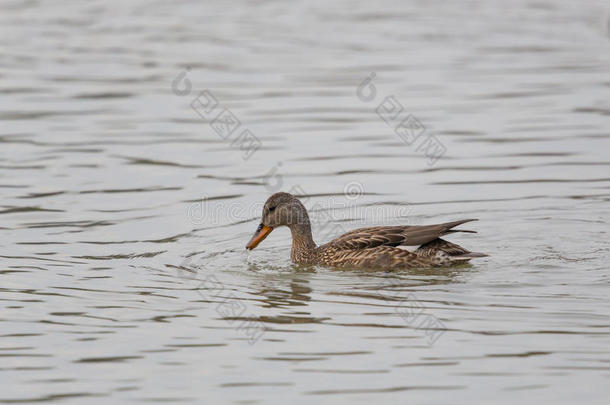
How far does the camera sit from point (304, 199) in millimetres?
14625

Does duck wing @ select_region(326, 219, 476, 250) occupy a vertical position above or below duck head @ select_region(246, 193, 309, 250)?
below

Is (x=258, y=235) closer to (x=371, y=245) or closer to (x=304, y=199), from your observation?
(x=371, y=245)

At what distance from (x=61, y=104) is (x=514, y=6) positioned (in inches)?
563

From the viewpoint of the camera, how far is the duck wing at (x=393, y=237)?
453 inches

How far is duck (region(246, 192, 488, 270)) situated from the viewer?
1156 centimetres

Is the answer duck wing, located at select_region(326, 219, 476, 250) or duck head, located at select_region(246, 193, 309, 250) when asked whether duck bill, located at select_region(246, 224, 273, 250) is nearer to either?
duck head, located at select_region(246, 193, 309, 250)

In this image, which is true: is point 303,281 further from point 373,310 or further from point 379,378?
point 379,378

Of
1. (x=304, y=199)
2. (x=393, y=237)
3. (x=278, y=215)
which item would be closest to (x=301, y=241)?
(x=278, y=215)

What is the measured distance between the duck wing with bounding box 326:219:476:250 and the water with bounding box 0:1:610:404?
381 millimetres

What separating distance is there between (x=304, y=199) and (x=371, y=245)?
9.66ft

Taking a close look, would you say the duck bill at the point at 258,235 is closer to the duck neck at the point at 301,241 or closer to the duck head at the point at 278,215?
the duck head at the point at 278,215

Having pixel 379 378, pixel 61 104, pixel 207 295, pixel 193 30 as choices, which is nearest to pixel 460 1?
pixel 193 30

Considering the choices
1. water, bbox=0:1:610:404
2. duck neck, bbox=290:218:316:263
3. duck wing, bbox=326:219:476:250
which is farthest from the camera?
duck neck, bbox=290:218:316:263

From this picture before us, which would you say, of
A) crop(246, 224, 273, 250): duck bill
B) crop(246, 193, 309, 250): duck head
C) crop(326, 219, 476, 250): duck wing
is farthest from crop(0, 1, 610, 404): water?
crop(326, 219, 476, 250): duck wing
